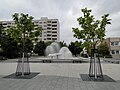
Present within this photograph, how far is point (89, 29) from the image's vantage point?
1095 centimetres

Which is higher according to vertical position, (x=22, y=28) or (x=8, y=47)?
(x=8, y=47)

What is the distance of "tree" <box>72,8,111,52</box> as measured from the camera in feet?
35.7

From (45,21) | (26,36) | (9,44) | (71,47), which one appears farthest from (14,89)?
(45,21)

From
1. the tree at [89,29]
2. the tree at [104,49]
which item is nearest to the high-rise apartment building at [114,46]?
the tree at [104,49]

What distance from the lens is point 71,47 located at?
242 feet

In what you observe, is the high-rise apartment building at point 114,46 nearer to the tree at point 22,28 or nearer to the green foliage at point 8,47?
the green foliage at point 8,47

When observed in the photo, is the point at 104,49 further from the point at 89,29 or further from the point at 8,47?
the point at 89,29

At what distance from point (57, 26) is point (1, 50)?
229 ft

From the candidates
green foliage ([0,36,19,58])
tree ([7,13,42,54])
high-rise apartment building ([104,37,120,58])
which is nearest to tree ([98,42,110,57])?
high-rise apartment building ([104,37,120,58])

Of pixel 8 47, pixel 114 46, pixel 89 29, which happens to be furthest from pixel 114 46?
pixel 89 29

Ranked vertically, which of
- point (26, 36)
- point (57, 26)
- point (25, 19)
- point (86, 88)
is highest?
point (57, 26)

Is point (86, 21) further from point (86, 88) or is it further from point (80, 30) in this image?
point (86, 88)

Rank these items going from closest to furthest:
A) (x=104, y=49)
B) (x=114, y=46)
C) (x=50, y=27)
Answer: (x=104, y=49)
(x=114, y=46)
(x=50, y=27)

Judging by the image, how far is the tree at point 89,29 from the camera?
1088cm
